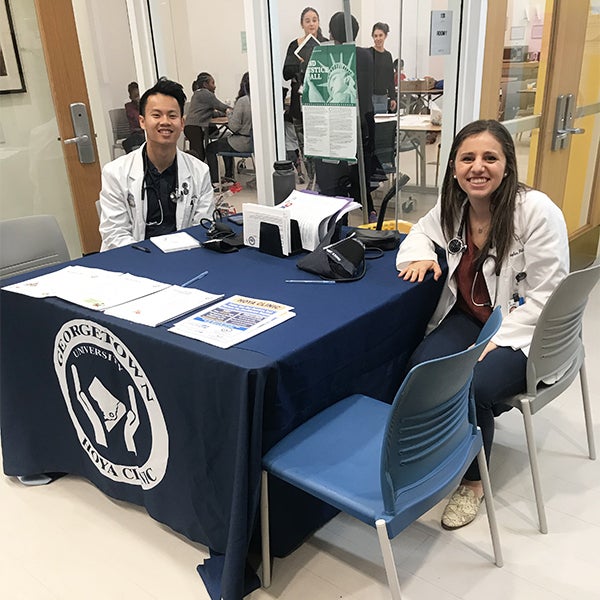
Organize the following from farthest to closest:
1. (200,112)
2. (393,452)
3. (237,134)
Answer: (200,112), (237,134), (393,452)

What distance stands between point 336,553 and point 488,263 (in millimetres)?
1009

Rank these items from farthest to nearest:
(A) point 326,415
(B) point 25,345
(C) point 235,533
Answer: (B) point 25,345 < (A) point 326,415 < (C) point 235,533

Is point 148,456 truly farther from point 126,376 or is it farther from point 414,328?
point 414,328

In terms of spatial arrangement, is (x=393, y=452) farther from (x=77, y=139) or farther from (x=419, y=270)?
(x=77, y=139)

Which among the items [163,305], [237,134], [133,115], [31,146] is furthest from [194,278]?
[237,134]

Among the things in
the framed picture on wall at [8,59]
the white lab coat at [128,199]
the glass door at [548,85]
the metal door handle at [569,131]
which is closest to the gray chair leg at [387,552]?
the white lab coat at [128,199]

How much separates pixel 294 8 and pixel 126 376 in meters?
2.47

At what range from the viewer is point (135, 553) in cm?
178

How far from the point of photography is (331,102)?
124 inches

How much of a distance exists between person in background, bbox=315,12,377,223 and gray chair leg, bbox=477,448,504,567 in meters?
1.91

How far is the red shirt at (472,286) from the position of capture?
195 cm

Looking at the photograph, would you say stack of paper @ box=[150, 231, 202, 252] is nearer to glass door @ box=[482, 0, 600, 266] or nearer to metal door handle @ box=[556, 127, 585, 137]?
glass door @ box=[482, 0, 600, 266]

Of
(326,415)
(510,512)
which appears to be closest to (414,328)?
(326,415)

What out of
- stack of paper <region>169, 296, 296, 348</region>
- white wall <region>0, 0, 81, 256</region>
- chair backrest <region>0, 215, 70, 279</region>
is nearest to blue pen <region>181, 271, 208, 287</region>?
stack of paper <region>169, 296, 296, 348</region>
